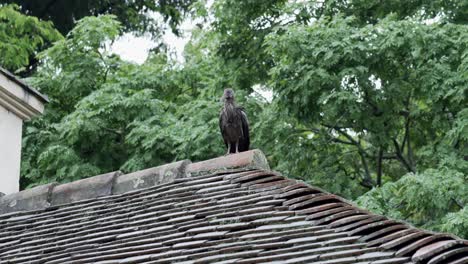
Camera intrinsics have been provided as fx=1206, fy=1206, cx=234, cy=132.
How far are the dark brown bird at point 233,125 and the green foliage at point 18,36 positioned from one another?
Result: 14.6 metres

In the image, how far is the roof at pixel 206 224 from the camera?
6.65m

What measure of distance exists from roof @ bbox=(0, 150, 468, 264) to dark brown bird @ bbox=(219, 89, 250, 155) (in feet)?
4.00

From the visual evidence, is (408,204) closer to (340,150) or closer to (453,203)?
(453,203)

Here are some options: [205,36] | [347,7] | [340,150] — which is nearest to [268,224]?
[340,150]

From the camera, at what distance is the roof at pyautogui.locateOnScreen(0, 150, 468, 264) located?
6648 mm

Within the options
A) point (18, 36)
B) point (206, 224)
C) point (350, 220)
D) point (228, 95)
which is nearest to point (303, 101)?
point (228, 95)

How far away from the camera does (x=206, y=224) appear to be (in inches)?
296

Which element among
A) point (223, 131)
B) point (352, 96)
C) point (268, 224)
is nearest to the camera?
point (268, 224)

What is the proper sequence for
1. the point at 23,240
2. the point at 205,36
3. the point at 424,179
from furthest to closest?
1. the point at 205,36
2. the point at 424,179
3. the point at 23,240

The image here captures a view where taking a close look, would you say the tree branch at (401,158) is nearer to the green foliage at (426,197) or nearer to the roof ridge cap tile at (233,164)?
the green foliage at (426,197)

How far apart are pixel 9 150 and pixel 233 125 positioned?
238 centimetres

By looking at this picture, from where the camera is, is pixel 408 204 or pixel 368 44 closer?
pixel 408 204

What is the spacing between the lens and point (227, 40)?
68.8 ft

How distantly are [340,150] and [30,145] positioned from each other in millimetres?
5488
